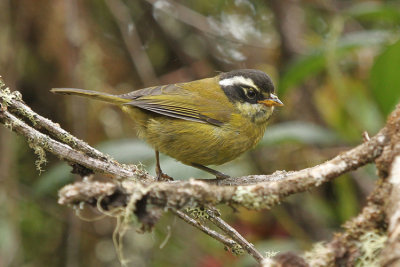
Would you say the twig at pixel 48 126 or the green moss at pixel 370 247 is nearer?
the green moss at pixel 370 247

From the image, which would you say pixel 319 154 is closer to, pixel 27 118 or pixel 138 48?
pixel 138 48

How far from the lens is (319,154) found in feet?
19.6

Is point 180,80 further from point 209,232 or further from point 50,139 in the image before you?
point 209,232

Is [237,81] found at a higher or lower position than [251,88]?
higher

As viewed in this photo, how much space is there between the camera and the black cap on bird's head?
438 centimetres

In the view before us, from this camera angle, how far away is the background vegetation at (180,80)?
16.4 feet

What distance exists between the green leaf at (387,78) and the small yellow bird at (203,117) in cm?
103

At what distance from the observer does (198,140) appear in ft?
13.3

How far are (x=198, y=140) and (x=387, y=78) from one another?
1.90 m

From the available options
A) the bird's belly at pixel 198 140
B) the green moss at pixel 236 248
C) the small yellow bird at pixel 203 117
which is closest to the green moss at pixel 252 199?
the green moss at pixel 236 248

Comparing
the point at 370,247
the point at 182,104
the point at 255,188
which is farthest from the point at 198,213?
the point at 182,104

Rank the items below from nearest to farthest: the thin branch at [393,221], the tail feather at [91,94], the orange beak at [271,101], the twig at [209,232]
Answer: the thin branch at [393,221] → the twig at [209,232] → the tail feather at [91,94] → the orange beak at [271,101]

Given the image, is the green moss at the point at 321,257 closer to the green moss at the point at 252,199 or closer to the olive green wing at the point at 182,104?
the green moss at the point at 252,199

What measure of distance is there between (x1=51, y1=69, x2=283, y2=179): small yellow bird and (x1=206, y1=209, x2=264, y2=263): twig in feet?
3.57
